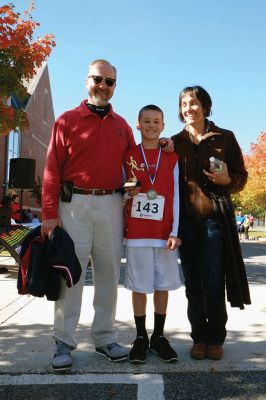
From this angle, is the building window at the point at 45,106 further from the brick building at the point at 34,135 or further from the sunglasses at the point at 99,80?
the sunglasses at the point at 99,80

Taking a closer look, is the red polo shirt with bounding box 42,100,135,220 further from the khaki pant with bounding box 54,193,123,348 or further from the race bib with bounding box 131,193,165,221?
the race bib with bounding box 131,193,165,221

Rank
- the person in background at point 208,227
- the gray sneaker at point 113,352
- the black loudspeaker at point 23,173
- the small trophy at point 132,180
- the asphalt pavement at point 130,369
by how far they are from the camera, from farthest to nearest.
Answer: the black loudspeaker at point 23,173 < the person in background at point 208,227 < the gray sneaker at point 113,352 < the small trophy at point 132,180 < the asphalt pavement at point 130,369

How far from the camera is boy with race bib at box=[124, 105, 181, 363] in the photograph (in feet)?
11.4

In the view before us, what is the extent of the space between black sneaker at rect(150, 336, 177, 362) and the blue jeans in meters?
0.28

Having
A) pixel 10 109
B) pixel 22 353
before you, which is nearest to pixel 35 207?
→ pixel 10 109

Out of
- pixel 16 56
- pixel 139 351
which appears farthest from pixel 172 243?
pixel 16 56

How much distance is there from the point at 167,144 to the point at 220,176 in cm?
48

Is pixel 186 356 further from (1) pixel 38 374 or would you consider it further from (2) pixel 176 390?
(1) pixel 38 374

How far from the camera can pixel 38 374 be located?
10.5ft

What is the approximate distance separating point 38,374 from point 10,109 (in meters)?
7.47

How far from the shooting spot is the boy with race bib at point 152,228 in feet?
11.4

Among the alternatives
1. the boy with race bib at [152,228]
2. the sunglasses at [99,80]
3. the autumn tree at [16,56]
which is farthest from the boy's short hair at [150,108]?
the autumn tree at [16,56]

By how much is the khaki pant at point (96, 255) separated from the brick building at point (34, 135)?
63.5 feet

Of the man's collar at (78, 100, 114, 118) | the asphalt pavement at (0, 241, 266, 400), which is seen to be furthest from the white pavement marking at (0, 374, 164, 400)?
the man's collar at (78, 100, 114, 118)
